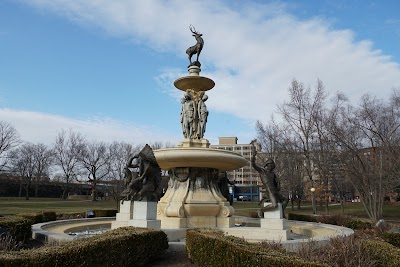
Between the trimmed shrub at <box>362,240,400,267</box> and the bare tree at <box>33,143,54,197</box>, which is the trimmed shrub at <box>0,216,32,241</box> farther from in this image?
the bare tree at <box>33,143,54,197</box>

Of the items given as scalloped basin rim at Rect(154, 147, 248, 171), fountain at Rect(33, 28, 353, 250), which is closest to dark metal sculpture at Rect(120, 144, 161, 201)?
fountain at Rect(33, 28, 353, 250)

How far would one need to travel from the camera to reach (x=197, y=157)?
11.4 m

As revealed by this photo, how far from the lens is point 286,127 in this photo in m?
33.7

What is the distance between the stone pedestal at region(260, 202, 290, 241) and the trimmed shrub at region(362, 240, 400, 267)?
399cm

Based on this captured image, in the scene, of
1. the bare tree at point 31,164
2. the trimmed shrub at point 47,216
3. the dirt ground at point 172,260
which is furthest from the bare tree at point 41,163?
the dirt ground at point 172,260

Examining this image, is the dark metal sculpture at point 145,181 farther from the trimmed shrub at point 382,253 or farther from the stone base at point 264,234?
the trimmed shrub at point 382,253

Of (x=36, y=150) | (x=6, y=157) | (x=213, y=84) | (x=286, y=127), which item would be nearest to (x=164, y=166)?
(x=213, y=84)

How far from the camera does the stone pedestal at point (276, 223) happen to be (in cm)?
1013

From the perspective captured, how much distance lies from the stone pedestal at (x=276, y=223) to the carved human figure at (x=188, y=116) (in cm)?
520

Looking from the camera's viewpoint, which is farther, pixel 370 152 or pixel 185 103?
pixel 370 152

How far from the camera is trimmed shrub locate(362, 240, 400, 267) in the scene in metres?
5.62

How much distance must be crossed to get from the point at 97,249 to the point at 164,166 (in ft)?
23.6

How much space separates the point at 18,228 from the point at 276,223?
7.86 metres

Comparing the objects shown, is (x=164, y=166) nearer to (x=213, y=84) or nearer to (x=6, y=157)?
(x=213, y=84)
